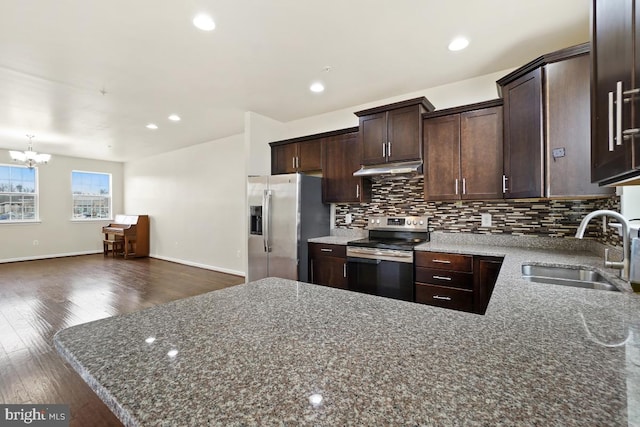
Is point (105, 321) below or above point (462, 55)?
below

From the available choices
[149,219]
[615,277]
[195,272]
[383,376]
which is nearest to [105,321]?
[383,376]

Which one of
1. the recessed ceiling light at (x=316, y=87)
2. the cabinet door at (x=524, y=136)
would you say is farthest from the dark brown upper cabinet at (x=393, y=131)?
the cabinet door at (x=524, y=136)

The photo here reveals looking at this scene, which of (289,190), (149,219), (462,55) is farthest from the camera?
(149,219)

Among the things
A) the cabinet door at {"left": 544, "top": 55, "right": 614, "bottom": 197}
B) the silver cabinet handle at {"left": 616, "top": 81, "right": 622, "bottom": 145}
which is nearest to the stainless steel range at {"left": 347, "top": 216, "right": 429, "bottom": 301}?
the cabinet door at {"left": 544, "top": 55, "right": 614, "bottom": 197}

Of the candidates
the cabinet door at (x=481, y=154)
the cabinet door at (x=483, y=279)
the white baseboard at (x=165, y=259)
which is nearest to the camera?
the cabinet door at (x=483, y=279)

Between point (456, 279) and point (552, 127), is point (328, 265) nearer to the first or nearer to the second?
point (456, 279)

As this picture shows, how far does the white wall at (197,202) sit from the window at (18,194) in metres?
2.03

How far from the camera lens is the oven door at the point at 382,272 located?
2805mm

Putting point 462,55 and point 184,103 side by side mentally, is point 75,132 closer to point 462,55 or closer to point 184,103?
point 184,103

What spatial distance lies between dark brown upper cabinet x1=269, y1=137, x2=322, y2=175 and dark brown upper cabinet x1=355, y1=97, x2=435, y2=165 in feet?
2.30

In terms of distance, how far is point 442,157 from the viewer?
2.95 metres

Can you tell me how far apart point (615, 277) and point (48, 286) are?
6723 mm

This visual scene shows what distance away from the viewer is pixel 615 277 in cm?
154

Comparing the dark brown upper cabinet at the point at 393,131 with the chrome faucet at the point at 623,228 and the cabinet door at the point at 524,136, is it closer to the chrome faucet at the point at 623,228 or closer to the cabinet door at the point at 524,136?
the cabinet door at the point at 524,136
